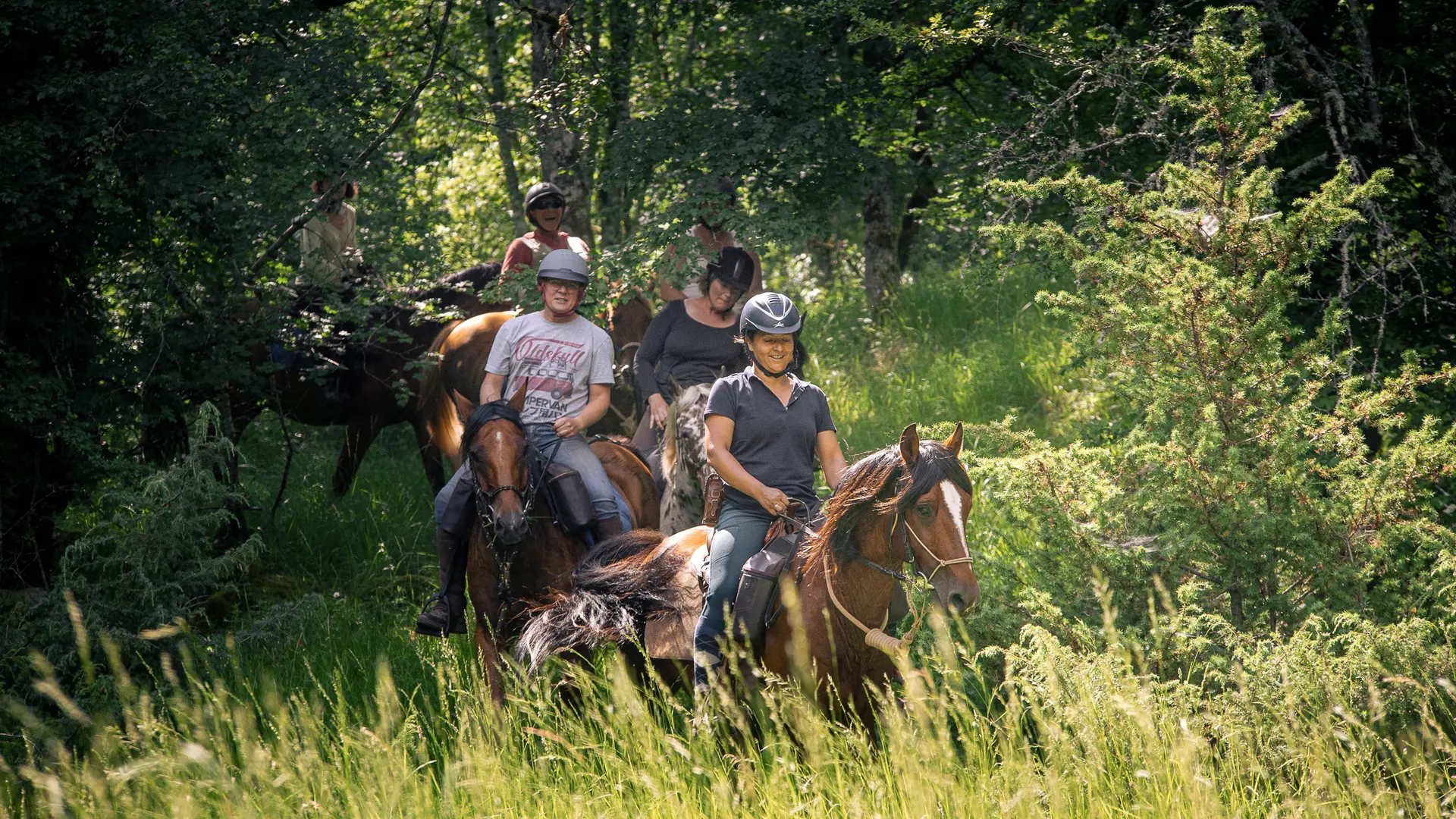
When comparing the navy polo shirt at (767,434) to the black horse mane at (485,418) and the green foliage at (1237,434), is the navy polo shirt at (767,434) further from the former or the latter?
the black horse mane at (485,418)

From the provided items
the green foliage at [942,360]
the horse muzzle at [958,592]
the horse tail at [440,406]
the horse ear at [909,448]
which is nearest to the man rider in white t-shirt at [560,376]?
the horse tail at [440,406]

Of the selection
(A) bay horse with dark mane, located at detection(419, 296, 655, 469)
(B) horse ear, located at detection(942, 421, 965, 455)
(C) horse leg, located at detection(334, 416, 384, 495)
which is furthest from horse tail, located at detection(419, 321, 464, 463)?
(B) horse ear, located at detection(942, 421, 965, 455)

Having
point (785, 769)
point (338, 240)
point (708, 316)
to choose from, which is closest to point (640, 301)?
point (708, 316)

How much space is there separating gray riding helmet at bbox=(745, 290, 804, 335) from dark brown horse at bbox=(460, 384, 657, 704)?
5.32ft

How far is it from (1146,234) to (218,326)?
21.2 ft

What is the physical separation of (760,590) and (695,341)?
3.66 m

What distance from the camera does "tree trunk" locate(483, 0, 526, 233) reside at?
1355cm

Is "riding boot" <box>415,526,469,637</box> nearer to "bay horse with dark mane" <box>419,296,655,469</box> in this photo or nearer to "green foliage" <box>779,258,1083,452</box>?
"bay horse with dark mane" <box>419,296,655,469</box>

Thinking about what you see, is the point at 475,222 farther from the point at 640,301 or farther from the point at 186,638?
the point at 186,638

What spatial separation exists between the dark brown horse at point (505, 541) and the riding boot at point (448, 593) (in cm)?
9

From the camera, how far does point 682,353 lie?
30.0 feet

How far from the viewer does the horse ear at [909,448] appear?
521cm

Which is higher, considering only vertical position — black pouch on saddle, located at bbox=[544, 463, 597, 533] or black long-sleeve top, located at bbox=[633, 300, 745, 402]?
black long-sleeve top, located at bbox=[633, 300, 745, 402]

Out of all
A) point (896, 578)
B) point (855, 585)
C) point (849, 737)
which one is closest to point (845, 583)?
point (855, 585)
